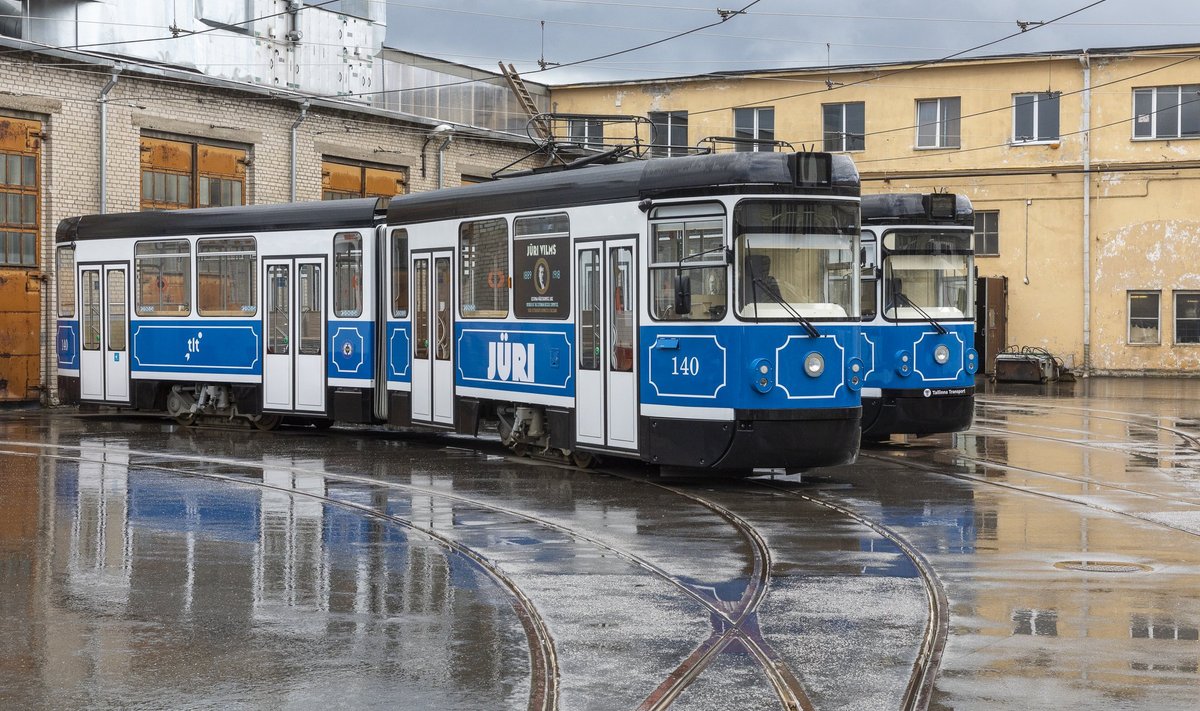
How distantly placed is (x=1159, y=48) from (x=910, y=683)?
4001 centimetres

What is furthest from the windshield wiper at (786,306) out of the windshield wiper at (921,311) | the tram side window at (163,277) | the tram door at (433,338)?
the tram side window at (163,277)

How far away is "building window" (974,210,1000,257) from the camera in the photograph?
148ft

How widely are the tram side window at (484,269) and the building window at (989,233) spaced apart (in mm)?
29022

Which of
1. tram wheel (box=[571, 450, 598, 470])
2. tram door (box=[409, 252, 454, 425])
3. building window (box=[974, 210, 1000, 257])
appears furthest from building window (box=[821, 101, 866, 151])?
tram wheel (box=[571, 450, 598, 470])

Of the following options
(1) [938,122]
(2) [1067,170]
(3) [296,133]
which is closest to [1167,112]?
(2) [1067,170]

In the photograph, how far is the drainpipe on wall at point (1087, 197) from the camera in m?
43.9

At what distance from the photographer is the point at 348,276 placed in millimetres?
21781

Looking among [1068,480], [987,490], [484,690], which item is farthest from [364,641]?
[1068,480]

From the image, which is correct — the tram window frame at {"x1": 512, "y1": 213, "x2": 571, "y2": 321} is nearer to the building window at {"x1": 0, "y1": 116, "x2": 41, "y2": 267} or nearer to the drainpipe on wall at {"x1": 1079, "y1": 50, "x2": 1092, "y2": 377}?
the building window at {"x1": 0, "y1": 116, "x2": 41, "y2": 267}

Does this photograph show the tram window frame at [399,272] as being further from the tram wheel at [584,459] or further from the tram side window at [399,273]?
the tram wheel at [584,459]

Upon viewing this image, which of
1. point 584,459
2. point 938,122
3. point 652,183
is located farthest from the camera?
point 938,122

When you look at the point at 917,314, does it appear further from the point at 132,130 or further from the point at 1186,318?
the point at 1186,318

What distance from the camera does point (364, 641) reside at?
8.28 m

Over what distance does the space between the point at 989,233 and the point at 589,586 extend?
37.5 metres
